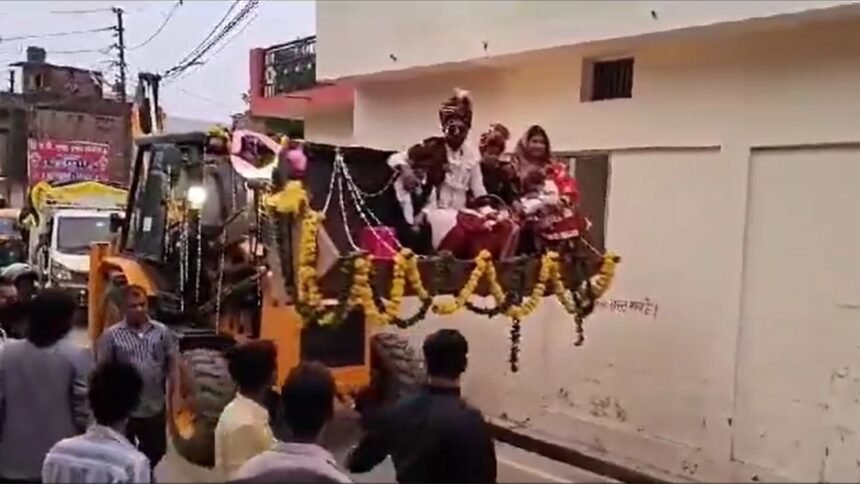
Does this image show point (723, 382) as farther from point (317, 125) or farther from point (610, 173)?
point (317, 125)

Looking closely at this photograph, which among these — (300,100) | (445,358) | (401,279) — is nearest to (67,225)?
(300,100)

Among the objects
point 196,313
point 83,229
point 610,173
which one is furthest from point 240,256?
point 83,229

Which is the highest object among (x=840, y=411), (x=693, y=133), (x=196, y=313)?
(x=693, y=133)

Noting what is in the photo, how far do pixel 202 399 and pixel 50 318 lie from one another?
116 cm

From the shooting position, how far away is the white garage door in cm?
543

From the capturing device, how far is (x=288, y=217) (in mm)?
4340

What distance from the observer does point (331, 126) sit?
9836 millimetres

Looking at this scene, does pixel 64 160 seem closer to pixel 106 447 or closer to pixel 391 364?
pixel 391 364

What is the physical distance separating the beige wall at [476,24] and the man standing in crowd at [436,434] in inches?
122

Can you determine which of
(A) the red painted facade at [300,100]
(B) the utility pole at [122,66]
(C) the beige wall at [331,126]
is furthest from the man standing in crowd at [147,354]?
(C) the beige wall at [331,126]

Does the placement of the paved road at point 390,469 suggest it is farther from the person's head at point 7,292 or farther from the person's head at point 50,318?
the person's head at point 7,292

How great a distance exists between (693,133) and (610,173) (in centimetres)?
74

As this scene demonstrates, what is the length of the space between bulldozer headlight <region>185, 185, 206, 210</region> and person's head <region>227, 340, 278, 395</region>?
6.83ft

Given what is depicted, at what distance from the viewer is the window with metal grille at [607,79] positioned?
22.5 feet
